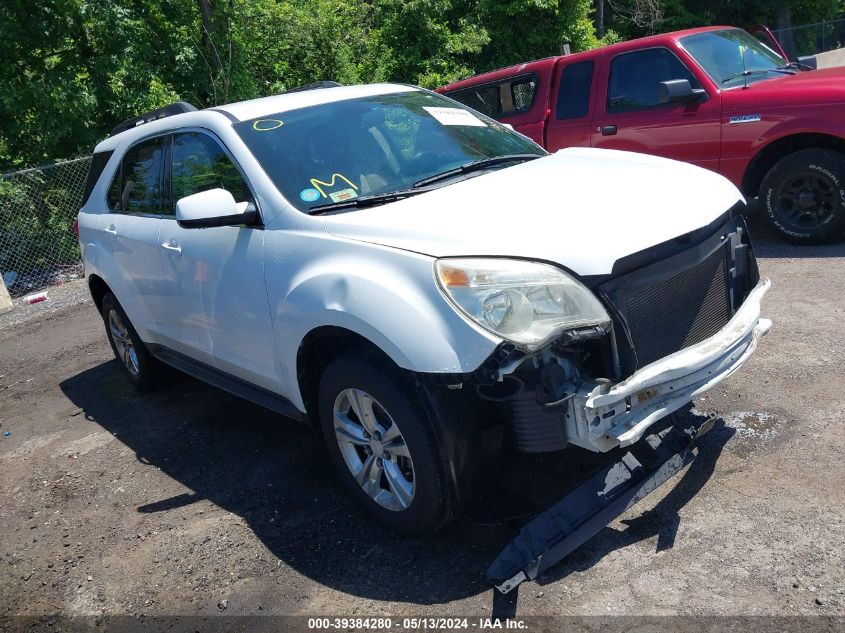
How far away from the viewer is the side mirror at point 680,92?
6.86 metres

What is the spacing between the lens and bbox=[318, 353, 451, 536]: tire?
3188 millimetres

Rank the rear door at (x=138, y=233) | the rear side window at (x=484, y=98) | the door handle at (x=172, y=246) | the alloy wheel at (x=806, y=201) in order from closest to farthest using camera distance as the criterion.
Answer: the door handle at (x=172, y=246), the rear door at (x=138, y=233), the alloy wheel at (x=806, y=201), the rear side window at (x=484, y=98)

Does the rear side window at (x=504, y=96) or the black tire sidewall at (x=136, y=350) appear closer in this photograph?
the black tire sidewall at (x=136, y=350)

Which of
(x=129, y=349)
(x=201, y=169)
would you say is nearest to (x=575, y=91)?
(x=201, y=169)

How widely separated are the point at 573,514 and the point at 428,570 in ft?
2.24

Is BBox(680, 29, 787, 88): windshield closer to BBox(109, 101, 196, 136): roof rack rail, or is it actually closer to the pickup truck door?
the pickup truck door

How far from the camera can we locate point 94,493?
186 inches

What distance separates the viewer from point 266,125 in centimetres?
425

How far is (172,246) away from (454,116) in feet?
5.98

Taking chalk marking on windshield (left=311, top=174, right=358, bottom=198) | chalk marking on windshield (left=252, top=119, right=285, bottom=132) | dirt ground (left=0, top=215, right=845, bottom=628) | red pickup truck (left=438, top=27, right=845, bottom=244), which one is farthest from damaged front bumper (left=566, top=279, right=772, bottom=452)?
red pickup truck (left=438, top=27, right=845, bottom=244)

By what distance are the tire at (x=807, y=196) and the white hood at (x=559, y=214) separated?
323cm

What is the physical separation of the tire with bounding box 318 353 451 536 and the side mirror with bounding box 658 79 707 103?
4.73 metres

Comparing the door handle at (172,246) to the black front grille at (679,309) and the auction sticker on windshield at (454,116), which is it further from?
the black front grille at (679,309)

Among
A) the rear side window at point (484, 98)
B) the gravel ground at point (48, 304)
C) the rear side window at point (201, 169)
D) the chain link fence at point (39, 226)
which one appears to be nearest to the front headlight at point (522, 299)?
the rear side window at point (201, 169)
